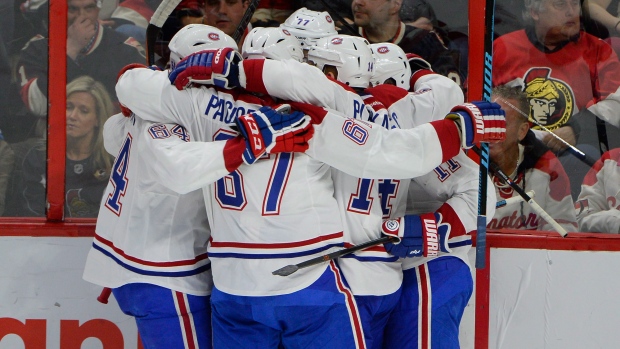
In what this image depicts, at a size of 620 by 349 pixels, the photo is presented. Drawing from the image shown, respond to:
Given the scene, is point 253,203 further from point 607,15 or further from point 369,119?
point 607,15

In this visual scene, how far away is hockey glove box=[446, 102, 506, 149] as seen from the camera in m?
2.54

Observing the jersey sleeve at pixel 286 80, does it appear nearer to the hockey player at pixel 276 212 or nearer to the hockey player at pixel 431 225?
the hockey player at pixel 276 212

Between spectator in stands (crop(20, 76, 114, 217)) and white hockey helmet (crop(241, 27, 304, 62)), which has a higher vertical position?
white hockey helmet (crop(241, 27, 304, 62))

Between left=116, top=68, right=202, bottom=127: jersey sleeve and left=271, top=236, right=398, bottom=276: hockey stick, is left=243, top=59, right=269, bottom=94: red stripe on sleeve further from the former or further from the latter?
left=271, top=236, right=398, bottom=276: hockey stick

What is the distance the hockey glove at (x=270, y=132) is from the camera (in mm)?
2357

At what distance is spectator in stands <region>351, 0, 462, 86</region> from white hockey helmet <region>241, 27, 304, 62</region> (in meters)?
0.73

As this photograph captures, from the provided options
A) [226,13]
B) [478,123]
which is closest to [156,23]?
[226,13]

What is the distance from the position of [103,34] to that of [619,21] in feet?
6.36

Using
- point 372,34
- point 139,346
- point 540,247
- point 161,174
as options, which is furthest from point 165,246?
point 540,247

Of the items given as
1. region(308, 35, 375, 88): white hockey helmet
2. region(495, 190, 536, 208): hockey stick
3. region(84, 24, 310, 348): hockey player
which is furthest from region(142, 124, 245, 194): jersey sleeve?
region(495, 190, 536, 208): hockey stick

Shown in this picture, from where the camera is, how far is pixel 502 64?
10.9 ft

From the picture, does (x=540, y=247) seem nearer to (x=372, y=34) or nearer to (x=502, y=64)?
(x=502, y=64)

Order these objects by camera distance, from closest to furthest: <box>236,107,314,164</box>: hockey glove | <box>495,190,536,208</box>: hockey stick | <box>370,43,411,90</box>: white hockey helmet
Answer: <box>236,107,314,164</box>: hockey glove → <box>370,43,411,90</box>: white hockey helmet → <box>495,190,536,208</box>: hockey stick

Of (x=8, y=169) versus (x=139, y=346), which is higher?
(x=8, y=169)
